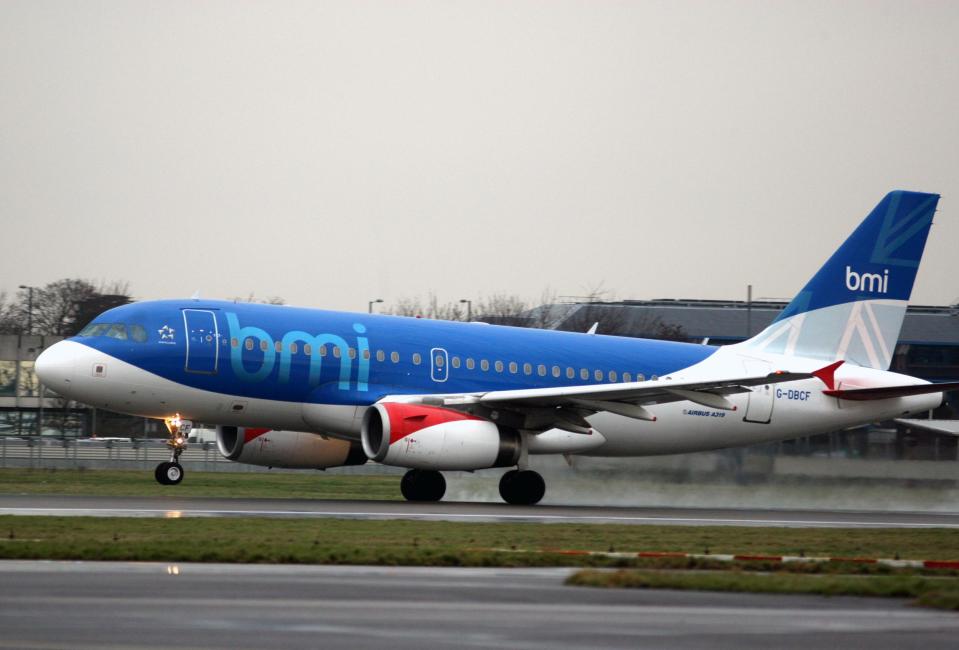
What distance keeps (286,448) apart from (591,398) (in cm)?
730

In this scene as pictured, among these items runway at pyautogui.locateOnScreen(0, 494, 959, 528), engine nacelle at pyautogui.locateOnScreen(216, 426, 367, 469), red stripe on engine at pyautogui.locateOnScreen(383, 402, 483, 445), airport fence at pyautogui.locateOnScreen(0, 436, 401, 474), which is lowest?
airport fence at pyautogui.locateOnScreen(0, 436, 401, 474)

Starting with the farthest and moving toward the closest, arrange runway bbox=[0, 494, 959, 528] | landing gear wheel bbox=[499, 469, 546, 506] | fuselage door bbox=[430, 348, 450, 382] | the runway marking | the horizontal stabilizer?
the horizontal stabilizer, fuselage door bbox=[430, 348, 450, 382], landing gear wheel bbox=[499, 469, 546, 506], runway bbox=[0, 494, 959, 528], the runway marking

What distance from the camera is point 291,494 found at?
104ft

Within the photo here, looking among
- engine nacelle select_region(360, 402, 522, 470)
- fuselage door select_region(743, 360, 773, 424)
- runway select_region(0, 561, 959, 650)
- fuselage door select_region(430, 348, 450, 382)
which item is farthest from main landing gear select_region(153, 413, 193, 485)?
runway select_region(0, 561, 959, 650)

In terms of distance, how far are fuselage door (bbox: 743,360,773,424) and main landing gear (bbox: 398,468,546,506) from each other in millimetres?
6028

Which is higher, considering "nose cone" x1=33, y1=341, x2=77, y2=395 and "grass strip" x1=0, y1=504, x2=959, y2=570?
"nose cone" x1=33, y1=341, x2=77, y2=395

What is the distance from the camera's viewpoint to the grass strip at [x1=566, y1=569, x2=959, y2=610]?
13.2m

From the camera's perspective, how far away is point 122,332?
92.3 ft

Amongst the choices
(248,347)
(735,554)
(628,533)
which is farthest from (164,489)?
(735,554)

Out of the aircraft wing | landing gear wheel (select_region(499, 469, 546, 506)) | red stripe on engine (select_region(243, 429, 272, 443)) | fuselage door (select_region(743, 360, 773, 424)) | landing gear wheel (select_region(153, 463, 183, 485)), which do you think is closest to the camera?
the aircraft wing

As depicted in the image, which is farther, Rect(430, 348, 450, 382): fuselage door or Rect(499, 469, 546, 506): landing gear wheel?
Rect(430, 348, 450, 382): fuselage door

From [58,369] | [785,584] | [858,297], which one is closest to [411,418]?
[58,369]

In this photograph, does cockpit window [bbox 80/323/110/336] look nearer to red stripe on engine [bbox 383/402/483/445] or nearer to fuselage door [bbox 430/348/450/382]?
red stripe on engine [bbox 383/402/483/445]

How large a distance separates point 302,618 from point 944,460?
2551 cm
